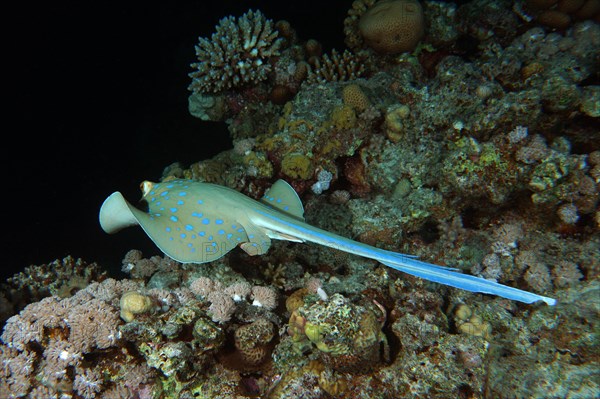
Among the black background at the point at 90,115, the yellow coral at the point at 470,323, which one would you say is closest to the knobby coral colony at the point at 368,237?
the yellow coral at the point at 470,323

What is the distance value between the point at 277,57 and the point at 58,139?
5.63 meters

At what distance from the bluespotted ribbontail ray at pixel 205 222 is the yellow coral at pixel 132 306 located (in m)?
0.57

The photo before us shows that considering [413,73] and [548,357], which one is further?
[413,73]

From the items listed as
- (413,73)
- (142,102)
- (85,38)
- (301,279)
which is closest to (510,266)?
(301,279)

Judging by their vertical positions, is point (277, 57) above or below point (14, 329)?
above

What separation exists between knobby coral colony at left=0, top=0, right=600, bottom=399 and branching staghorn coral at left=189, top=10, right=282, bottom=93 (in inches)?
1.9

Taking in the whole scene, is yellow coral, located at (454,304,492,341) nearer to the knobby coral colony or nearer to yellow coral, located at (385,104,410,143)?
the knobby coral colony

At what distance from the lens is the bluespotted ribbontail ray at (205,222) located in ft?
10.7

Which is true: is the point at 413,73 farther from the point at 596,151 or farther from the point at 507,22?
the point at 596,151

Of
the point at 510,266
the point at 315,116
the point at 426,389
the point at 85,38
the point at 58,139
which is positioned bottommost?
the point at 510,266

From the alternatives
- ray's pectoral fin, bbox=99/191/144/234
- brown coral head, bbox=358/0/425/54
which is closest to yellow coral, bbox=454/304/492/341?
ray's pectoral fin, bbox=99/191/144/234

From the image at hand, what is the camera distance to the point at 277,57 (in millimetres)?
7016

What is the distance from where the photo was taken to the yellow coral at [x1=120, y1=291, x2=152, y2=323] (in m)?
3.11

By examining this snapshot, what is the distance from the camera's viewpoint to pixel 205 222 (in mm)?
3654
